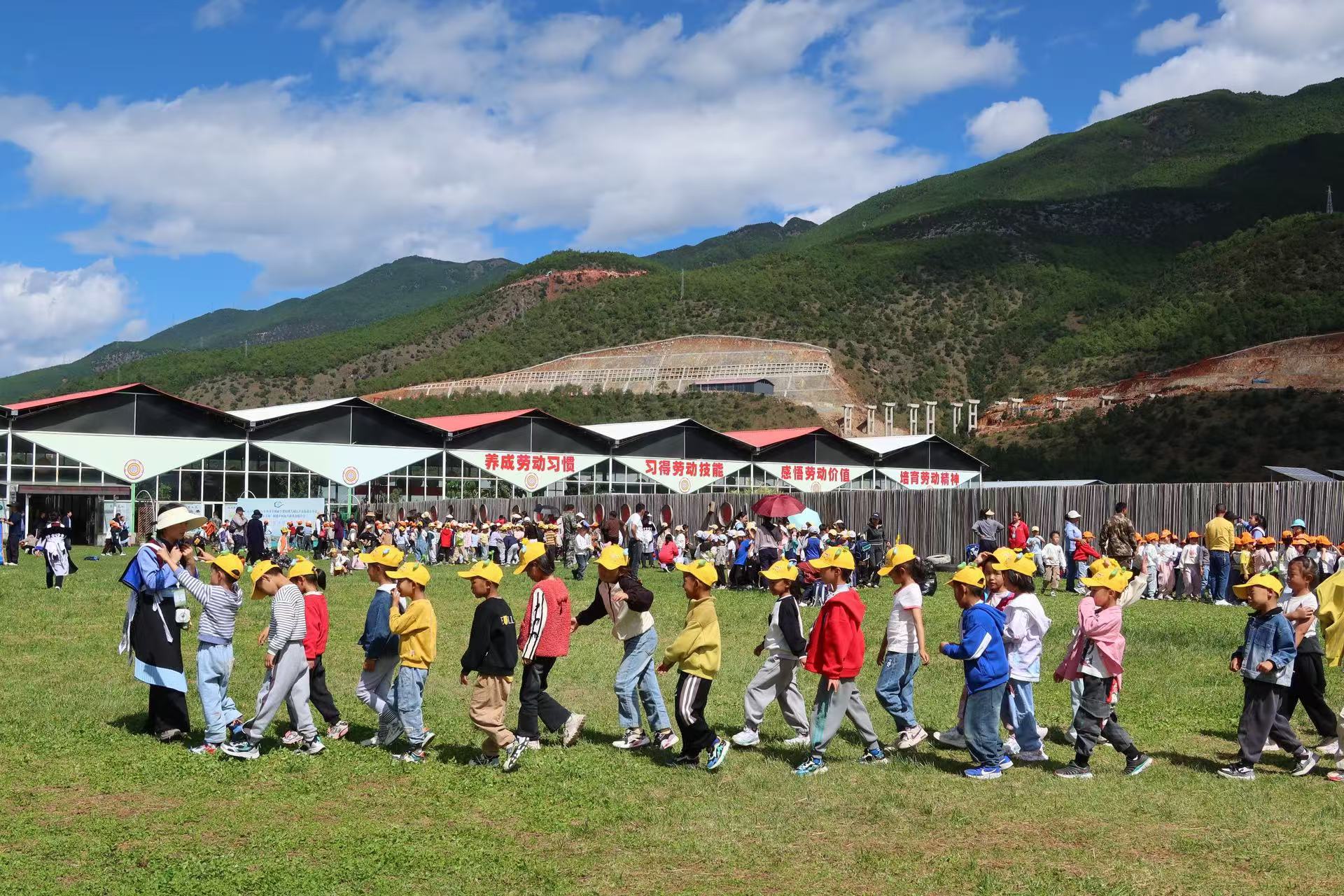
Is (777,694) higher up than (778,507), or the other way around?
(778,507)

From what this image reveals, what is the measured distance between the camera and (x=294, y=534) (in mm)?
32625

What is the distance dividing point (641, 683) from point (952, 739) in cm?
247

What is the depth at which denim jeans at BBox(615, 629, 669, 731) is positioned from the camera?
9.12 metres

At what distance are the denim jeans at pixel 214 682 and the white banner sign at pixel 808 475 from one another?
127 ft

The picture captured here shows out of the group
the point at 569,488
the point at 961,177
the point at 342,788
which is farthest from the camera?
the point at 961,177

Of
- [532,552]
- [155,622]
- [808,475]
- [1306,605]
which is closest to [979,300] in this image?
[808,475]

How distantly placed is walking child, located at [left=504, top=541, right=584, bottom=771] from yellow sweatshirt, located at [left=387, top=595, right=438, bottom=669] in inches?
25.4

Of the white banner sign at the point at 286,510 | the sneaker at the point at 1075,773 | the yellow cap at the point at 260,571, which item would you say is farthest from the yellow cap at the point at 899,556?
the white banner sign at the point at 286,510

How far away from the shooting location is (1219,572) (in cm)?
2011

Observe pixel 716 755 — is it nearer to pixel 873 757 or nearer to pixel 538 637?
pixel 873 757

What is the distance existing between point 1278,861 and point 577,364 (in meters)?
A: 82.0

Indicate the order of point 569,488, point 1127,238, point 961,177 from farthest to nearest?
point 961,177, point 1127,238, point 569,488

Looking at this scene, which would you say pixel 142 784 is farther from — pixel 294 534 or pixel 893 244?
pixel 893 244

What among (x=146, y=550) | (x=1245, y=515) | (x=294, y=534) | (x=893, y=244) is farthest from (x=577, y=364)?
(x=146, y=550)
